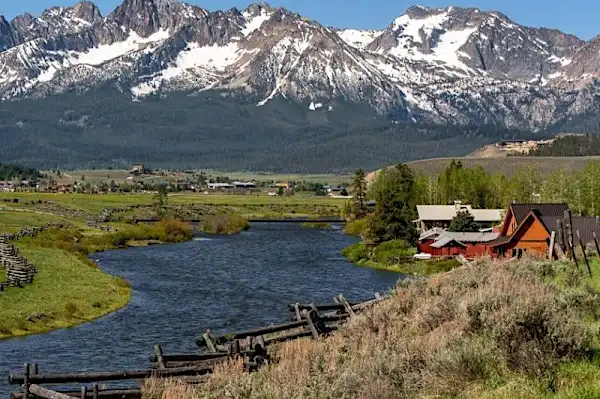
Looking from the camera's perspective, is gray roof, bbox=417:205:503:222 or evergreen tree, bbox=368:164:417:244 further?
gray roof, bbox=417:205:503:222

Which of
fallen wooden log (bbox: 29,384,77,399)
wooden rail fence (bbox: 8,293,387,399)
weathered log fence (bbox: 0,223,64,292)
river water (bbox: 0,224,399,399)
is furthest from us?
weathered log fence (bbox: 0,223,64,292)

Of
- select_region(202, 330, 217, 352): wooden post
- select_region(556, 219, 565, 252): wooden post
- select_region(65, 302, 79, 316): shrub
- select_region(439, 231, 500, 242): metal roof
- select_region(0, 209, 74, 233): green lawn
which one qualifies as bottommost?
select_region(65, 302, 79, 316): shrub

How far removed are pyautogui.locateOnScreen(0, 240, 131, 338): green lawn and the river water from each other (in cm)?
126

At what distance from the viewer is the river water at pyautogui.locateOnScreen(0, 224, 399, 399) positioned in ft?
158

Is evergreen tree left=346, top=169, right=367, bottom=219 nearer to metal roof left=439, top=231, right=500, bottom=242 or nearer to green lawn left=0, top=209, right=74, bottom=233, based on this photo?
green lawn left=0, top=209, right=74, bottom=233

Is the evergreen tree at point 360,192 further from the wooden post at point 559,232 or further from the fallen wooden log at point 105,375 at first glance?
the fallen wooden log at point 105,375

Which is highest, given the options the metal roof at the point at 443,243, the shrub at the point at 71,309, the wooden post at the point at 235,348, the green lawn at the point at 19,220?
the green lawn at the point at 19,220

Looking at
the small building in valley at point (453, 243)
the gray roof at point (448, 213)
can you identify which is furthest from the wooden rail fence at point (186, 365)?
the gray roof at point (448, 213)

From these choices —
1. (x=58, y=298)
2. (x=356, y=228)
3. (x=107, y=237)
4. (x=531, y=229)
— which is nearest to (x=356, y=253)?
(x=531, y=229)

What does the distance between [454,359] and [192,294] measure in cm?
5400

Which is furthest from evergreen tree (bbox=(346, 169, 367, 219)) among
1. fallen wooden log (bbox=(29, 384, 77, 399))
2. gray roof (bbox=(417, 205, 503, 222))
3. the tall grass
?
fallen wooden log (bbox=(29, 384, 77, 399))

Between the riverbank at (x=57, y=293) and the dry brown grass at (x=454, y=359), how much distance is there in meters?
30.3

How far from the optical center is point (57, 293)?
6512 cm

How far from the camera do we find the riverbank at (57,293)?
55938 millimetres
